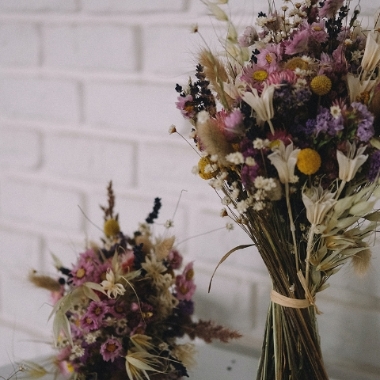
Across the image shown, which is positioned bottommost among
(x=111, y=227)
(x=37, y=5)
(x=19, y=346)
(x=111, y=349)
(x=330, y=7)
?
(x=19, y=346)

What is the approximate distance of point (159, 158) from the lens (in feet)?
2.79

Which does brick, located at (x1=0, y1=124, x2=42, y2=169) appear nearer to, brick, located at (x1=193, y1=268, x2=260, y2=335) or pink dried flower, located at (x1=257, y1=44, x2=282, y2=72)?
brick, located at (x1=193, y1=268, x2=260, y2=335)

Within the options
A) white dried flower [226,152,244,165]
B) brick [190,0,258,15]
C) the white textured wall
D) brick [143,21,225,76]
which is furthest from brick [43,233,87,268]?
white dried flower [226,152,244,165]

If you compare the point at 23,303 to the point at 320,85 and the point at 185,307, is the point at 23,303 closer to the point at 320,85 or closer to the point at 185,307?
the point at 185,307

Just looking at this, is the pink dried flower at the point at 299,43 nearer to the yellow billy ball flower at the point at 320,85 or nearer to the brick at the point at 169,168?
the yellow billy ball flower at the point at 320,85

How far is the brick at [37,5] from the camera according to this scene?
88 cm

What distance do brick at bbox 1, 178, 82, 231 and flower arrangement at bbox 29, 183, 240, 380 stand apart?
0.26 m

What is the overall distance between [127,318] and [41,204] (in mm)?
409

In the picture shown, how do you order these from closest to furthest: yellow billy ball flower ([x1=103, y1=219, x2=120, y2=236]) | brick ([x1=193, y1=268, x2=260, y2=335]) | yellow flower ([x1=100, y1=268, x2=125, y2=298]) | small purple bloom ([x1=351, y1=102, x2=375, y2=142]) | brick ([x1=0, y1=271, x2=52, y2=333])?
small purple bloom ([x1=351, y1=102, x2=375, y2=142]), yellow flower ([x1=100, y1=268, x2=125, y2=298]), yellow billy ball flower ([x1=103, y1=219, x2=120, y2=236]), brick ([x1=193, y1=268, x2=260, y2=335]), brick ([x1=0, y1=271, x2=52, y2=333])

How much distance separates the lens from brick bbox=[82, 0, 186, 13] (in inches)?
31.0

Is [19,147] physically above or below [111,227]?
above

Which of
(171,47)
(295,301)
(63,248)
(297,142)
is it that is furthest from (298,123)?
(63,248)

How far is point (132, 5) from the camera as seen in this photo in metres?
0.82

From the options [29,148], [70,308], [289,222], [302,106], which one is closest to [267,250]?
[289,222]
